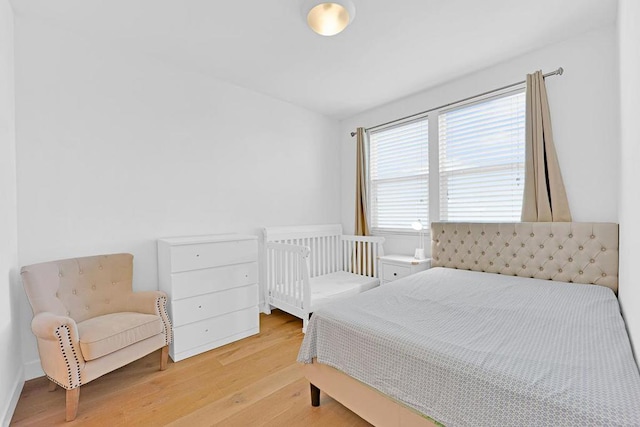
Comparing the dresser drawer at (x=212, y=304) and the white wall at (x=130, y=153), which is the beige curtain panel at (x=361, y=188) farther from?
the dresser drawer at (x=212, y=304)

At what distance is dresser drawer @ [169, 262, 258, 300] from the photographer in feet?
7.58

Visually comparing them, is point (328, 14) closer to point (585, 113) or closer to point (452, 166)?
point (452, 166)

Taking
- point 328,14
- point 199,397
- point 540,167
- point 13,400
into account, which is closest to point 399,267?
point 540,167

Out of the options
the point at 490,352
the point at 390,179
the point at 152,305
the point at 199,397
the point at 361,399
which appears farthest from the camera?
the point at 390,179

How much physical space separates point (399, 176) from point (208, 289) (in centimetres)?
252

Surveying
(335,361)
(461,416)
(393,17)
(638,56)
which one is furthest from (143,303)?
(638,56)

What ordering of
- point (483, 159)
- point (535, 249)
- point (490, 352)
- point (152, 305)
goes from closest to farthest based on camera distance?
point (490, 352), point (152, 305), point (535, 249), point (483, 159)

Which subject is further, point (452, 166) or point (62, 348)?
point (452, 166)

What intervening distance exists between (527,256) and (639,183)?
5.04 ft

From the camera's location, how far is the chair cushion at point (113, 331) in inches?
65.8

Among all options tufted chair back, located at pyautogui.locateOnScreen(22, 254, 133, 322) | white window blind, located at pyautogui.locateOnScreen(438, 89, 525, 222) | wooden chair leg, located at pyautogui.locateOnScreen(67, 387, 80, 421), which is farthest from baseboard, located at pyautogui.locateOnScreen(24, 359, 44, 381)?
white window blind, located at pyautogui.locateOnScreen(438, 89, 525, 222)

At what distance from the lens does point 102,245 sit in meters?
2.31

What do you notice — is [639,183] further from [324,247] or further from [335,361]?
[324,247]

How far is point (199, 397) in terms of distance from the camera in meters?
1.82
